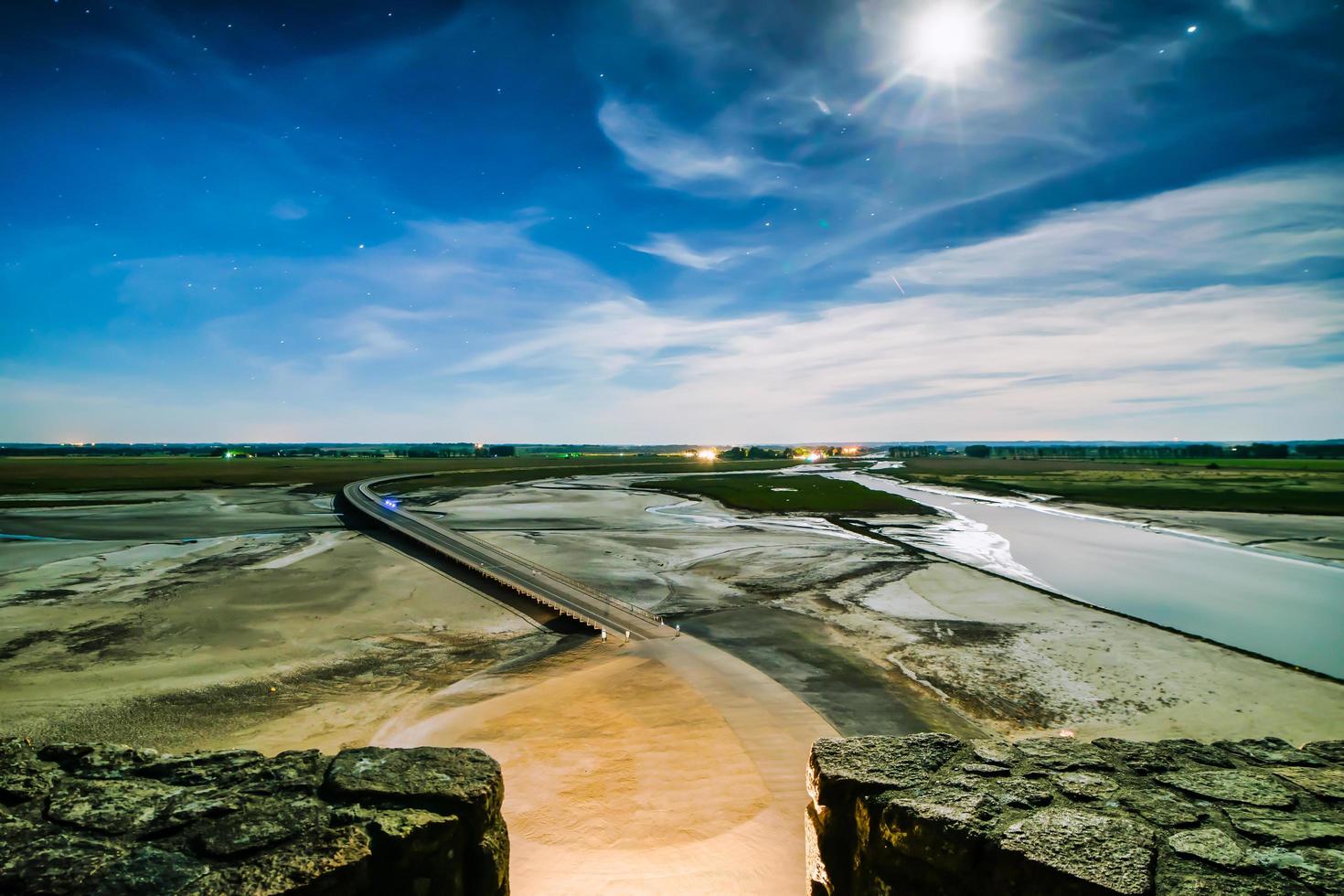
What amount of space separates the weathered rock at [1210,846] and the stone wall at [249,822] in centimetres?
487

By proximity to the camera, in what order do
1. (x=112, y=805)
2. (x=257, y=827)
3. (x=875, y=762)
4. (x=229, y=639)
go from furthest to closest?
(x=229, y=639) → (x=875, y=762) → (x=112, y=805) → (x=257, y=827)

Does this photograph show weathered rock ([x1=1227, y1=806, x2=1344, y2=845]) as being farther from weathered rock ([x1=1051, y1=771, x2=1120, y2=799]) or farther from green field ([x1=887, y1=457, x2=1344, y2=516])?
green field ([x1=887, y1=457, x2=1344, y2=516])

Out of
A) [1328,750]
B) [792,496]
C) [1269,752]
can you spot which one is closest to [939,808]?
[1269,752]

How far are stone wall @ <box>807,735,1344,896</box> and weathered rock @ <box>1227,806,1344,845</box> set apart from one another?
12mm

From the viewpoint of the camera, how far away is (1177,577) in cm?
2603

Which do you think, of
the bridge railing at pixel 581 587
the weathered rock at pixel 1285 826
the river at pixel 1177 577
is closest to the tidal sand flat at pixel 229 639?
the bridge railing at pixel 581 587

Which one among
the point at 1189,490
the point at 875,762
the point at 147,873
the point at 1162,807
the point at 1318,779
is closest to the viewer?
the point at 147,873

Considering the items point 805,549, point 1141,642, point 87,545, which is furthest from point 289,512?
point 1141,642

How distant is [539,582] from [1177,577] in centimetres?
2717

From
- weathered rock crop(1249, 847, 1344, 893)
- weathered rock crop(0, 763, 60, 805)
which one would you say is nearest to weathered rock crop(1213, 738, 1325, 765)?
weathered rock crop(1249, 847, 1344, 893)

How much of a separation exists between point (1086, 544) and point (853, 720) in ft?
98.5

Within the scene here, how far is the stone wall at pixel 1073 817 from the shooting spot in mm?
3807

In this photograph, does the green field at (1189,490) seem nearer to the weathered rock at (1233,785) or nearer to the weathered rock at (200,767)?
the weathered rock at (1233,785)

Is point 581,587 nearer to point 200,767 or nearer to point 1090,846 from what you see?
point 200,767
